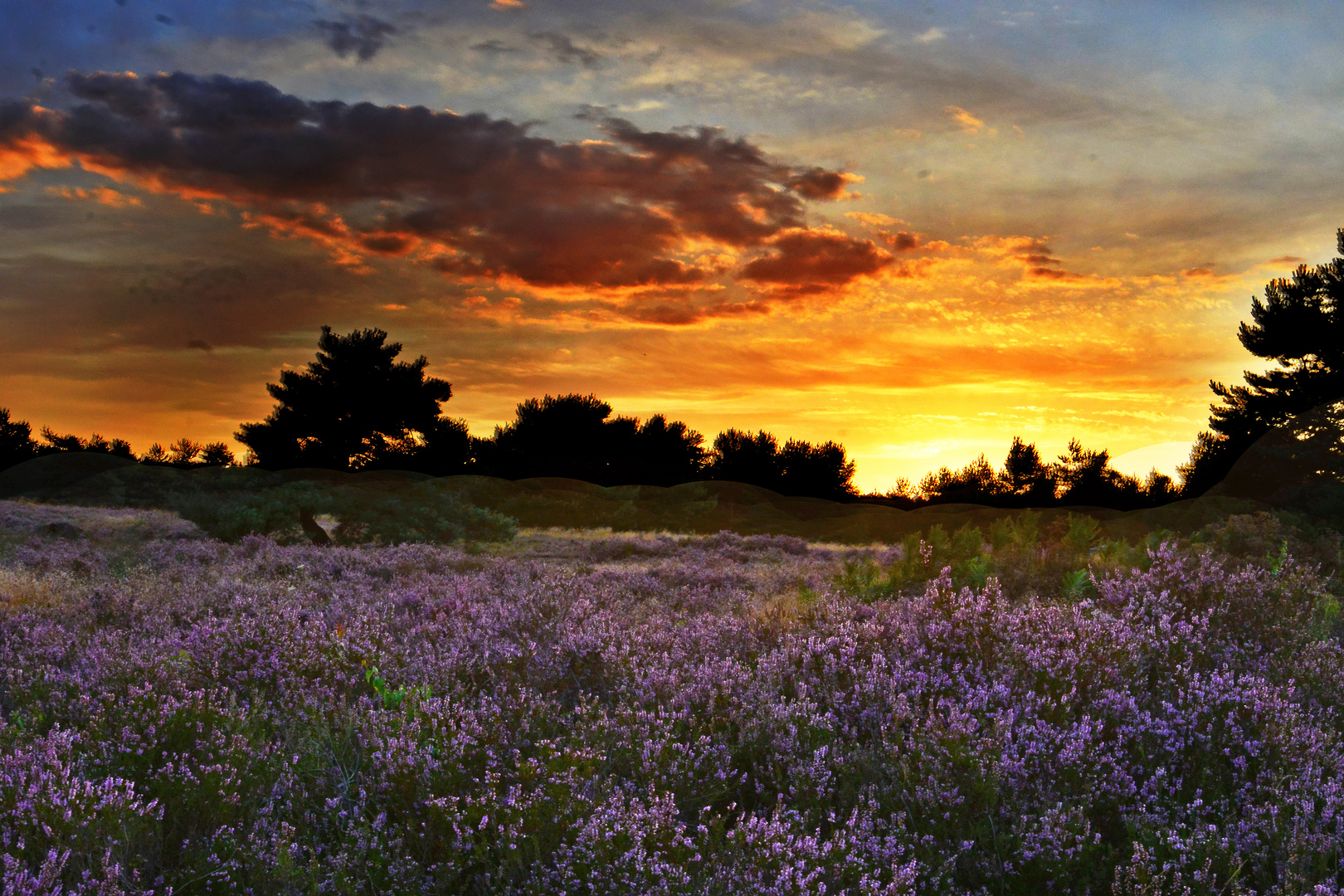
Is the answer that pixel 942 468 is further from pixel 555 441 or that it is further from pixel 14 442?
pixel 14 442

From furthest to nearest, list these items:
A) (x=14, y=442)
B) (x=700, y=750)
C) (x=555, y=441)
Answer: (x=14, y=442)
(x=555, y=441)
(x=700, y=750)

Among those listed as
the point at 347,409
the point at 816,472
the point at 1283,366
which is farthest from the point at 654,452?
the point at 1283,366

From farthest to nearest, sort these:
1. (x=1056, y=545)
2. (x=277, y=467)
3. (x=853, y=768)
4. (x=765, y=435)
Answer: (x=765, y=435) → (x=277, y=467) → (x=1056, y=545) → (x=853, y=768)

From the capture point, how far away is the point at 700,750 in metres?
3.28

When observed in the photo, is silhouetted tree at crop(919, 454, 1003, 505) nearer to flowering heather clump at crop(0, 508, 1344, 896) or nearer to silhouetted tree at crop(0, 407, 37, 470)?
flowering heather clump at crop(0, 508, 1344, 896)

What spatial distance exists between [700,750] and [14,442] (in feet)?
188

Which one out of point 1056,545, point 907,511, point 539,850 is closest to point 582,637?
point 539,850

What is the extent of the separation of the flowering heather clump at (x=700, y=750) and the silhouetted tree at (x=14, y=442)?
49.3 m

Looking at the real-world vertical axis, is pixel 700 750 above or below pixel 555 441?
below

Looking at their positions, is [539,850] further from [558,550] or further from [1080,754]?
[558,550]

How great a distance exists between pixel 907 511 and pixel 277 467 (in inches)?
847

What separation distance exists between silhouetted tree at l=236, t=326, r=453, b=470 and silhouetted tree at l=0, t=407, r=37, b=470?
23.1 m

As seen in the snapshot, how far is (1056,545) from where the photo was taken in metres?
8.42

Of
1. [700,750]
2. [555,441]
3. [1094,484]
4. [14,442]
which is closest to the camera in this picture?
[700,750]
